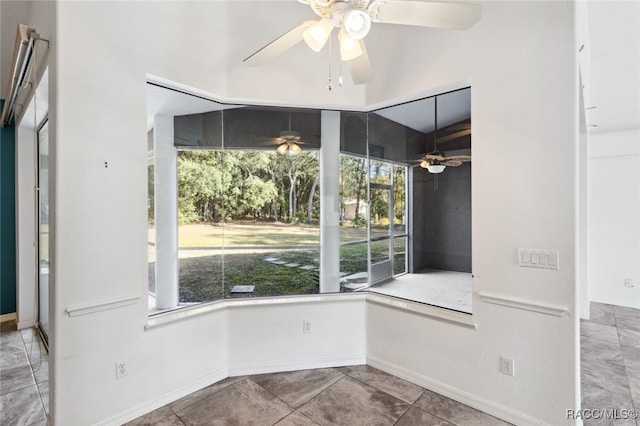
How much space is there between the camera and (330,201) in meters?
2.97

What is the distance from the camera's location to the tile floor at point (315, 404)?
2051 mm

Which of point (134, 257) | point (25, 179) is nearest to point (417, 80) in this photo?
point (134, 257)

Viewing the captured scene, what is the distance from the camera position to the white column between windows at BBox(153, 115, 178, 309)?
2.33 meters

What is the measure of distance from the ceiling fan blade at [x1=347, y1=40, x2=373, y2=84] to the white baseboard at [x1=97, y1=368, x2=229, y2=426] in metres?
2.60

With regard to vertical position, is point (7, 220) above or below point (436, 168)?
below

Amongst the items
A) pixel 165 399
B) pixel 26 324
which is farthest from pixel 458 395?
pixel 26 324

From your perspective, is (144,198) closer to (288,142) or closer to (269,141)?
(269,141)

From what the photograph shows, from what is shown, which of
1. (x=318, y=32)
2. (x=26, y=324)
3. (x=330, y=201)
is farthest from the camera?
(x=26, y=324)

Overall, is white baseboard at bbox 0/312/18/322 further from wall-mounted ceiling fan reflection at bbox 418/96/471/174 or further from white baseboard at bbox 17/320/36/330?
wall-mounted ceiling fan reflection at bbox 418/96/471/174

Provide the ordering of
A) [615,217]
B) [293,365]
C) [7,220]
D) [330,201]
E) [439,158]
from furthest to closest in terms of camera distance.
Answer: [615,217] → [7,220] → [330,201] → [293,365] → [439,158]

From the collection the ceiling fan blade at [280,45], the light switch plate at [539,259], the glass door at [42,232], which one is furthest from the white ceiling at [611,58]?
the light switch plate at [539,259]

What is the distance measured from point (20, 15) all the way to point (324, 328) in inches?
153

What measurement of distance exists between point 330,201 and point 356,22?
1816 millimetres

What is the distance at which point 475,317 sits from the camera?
7.17 feet
